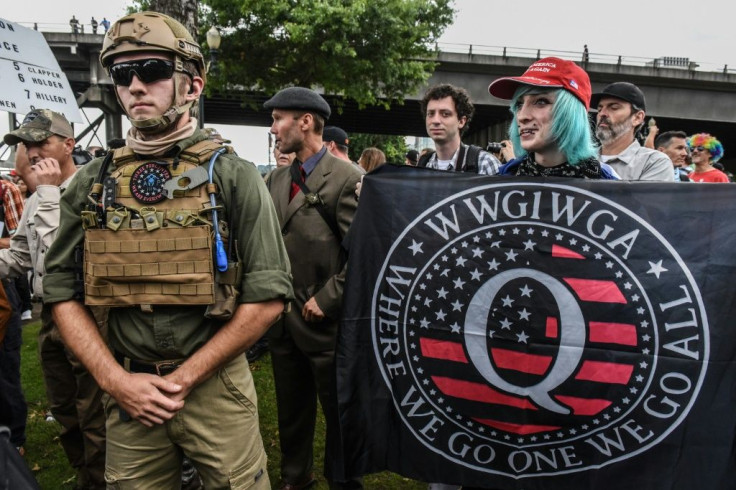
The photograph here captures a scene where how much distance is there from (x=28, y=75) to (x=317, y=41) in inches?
593

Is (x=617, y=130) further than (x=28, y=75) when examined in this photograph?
Yes

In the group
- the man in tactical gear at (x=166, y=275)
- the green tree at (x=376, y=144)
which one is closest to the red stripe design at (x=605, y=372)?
the man in tactical gear at (x=166, y=275)

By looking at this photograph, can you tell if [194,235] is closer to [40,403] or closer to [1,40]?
[1,40]

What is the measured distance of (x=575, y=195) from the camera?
2145 mm

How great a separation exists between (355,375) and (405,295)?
0.46m

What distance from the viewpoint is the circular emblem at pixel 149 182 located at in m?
1.89

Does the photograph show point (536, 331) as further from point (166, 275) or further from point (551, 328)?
point (166, 275)

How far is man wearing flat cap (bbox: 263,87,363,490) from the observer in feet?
10.3

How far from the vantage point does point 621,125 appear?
12.4 ft

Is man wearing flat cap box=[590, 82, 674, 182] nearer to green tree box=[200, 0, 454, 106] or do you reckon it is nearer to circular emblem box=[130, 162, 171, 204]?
circular emblem box=[130, 162, 171, 204]

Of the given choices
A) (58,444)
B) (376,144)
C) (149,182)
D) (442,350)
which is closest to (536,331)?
(442,350)

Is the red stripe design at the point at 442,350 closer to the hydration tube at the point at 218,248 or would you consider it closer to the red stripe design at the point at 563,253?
the red stripe design at the point at 563,253

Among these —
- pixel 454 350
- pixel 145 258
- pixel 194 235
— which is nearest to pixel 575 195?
pixel 454 350

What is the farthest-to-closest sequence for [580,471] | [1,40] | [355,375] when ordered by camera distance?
[1,40]
[355,375]
[580,471]
